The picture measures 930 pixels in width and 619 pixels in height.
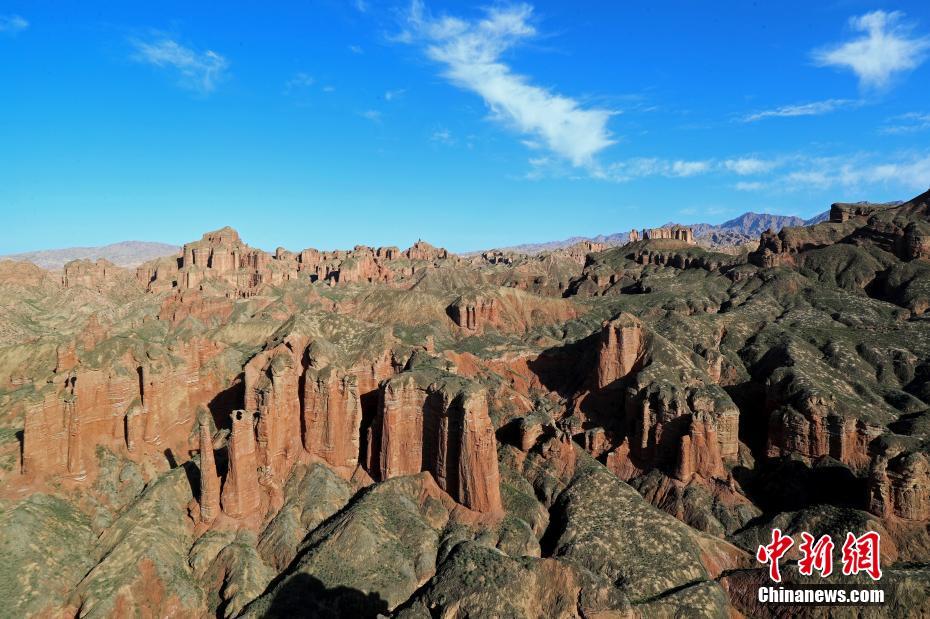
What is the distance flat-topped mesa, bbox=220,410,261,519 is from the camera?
175 feet

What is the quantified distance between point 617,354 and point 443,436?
1502 inches

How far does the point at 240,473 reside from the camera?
176 ft

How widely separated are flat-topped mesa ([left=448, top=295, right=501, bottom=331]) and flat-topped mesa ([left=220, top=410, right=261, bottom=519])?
75.8 meters

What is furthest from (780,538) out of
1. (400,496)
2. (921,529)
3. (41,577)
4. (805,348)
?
(41,577)

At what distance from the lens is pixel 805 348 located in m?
91.5

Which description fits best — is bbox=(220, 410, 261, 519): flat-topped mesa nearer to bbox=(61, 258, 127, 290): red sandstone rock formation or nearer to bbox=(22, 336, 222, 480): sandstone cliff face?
bbox=(22, 336, 222, 480): sandstone cliff face

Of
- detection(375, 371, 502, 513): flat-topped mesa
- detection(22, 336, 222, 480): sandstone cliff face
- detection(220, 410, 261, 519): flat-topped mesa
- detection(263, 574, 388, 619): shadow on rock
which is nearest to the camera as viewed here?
detection(263, 574, 388, 619): shadow on rock

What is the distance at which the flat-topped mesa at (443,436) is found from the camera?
186 ft

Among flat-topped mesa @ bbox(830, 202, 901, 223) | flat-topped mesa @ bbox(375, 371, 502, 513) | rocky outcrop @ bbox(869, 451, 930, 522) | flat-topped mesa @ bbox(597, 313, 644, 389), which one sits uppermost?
flat-topped mesa @ bbox(830, 202, 901, 223)

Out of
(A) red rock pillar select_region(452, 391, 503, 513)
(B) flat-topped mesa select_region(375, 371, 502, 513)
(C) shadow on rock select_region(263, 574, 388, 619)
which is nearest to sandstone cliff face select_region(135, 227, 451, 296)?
(B) flat-topped mesa select_region(375, 371, 502, 513)

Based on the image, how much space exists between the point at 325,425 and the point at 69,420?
24857 millimetres

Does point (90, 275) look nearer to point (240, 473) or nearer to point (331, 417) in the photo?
point (331, 417)

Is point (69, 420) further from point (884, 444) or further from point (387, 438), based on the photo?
point (884, 444)

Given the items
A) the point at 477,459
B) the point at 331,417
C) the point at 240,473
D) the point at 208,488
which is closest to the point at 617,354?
the point at 477,459
